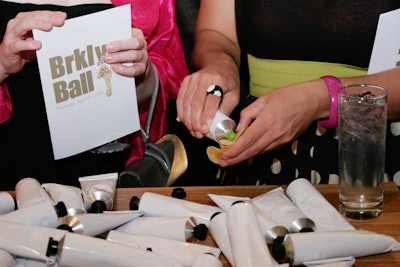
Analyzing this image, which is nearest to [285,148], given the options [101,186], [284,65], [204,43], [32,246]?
[284,65]

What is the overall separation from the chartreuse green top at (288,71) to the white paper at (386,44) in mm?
66

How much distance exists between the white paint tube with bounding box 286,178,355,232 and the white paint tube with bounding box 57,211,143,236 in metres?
0.31

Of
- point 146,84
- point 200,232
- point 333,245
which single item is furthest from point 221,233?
point 146,84

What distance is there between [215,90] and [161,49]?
63 centimetres

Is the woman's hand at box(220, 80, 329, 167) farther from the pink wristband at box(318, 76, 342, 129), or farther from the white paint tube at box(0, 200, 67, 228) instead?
the white paint tube at box(0, 200, 67, 228)

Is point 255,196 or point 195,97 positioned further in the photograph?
point 195,97

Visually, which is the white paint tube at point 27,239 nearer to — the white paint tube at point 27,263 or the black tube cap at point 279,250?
the white paint tube at point 27,263

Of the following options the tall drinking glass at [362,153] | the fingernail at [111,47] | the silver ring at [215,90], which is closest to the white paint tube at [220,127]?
the silver ring at [215,90]

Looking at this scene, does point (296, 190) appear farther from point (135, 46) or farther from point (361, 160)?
point (135, 46)

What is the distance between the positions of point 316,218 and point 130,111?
0.73 m

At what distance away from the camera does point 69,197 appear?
4.44 feet

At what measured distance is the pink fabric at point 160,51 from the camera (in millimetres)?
2170

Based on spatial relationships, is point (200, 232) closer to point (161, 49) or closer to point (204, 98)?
point (204, 98)

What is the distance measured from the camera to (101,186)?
1407mm
